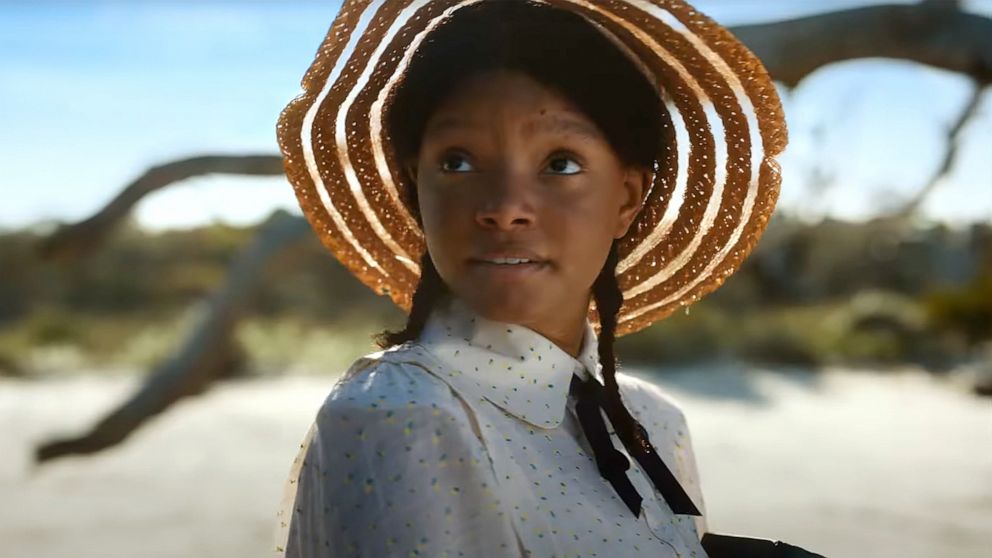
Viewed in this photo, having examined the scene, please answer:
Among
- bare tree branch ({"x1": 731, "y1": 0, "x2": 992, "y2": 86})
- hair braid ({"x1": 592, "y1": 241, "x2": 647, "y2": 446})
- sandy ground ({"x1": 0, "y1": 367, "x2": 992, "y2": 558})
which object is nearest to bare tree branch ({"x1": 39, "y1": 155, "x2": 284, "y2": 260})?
bare tree branch ({"x1": 731, "y1": 0, "x2": 992, "y2": 86})

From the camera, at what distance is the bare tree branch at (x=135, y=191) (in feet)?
12.4

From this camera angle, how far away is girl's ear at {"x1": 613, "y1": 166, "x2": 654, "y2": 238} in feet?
4.55

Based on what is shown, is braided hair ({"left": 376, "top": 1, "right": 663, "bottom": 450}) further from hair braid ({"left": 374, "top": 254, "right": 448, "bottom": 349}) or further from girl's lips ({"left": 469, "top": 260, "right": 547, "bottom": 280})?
girl's lips ({"left": 469, "top": 260, "right": 547, "bottom": 280})

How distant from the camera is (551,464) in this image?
1190mm

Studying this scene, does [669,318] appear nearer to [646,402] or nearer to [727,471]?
[727,471]

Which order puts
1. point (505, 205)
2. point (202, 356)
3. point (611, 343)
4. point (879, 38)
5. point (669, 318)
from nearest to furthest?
point (505, 205) < point (611, 343) < point (879, 38) < point (202, 356) < point (669, 318)

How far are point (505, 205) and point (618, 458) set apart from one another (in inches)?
13.4

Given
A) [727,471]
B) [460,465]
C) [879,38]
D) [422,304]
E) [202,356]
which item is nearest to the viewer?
[460,465]

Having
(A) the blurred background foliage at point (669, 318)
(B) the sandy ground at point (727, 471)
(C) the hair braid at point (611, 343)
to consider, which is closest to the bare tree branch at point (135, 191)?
(C) the hair braid at point (611, 343)

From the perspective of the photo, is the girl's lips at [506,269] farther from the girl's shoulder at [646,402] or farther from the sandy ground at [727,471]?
the sandy ground at [727,471]

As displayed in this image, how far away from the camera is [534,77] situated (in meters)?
1.23

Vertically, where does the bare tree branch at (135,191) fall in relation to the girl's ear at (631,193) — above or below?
below

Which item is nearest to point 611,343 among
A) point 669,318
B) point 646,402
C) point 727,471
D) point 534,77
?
point 646,402

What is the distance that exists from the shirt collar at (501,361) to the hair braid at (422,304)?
0.04 meters
